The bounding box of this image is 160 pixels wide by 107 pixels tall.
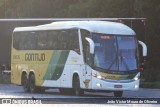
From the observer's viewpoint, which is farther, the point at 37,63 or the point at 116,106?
the point at 37,63

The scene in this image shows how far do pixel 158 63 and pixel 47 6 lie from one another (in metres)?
10.9

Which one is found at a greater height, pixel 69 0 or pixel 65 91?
pixel 69 0

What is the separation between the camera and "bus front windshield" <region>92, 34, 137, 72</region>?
87.4 feet

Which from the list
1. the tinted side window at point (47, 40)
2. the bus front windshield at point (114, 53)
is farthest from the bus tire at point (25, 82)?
the bus front windshield at point (114, 53)

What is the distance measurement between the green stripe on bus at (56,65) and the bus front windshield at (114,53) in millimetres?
2003

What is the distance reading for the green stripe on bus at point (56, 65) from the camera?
28605mm

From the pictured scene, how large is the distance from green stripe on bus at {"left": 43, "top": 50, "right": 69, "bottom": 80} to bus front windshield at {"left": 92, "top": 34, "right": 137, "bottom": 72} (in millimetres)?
2003

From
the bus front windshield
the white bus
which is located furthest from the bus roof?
the bus front windshield

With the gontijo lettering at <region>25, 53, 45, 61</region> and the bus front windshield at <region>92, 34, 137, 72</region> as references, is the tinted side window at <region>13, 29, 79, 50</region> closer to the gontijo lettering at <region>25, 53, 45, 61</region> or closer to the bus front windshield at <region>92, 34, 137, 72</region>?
the gontijo lettering at <region>25, 53, 45, 61</region>

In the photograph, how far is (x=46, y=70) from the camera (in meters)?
29.9

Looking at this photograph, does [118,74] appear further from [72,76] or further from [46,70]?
[46,70]

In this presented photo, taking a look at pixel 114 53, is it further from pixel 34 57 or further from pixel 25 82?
pixel 25 82

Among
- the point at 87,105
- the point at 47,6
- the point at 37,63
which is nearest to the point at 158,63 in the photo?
the point at 47,6

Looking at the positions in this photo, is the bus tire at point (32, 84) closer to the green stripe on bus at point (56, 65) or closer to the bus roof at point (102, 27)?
the green stripe on bus at point (56, 65)
